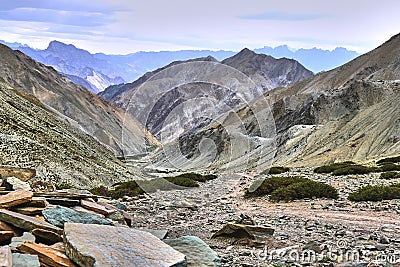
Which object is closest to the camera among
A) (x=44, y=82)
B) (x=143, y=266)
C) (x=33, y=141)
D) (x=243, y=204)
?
(x=143, y=266)

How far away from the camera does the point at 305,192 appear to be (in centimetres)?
2172

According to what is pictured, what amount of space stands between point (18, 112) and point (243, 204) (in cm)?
4529

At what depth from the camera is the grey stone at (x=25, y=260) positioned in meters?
8.13

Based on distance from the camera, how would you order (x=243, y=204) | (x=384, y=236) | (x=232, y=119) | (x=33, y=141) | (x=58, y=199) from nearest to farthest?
(x=384, y=236) → (x=58, y=199) → (x=243, y=204) → (x=33, y=141) → (x=232, y=119)

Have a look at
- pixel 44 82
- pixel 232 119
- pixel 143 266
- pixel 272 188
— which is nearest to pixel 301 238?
pixel 143 266

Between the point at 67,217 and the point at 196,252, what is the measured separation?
148 inches

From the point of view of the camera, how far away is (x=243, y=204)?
22.2 m

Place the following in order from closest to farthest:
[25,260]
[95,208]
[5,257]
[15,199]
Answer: [5,257]
[25,260]
[15,199]
[95,208]

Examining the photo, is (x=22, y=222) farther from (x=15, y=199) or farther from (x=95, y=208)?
(x=95, y=208)

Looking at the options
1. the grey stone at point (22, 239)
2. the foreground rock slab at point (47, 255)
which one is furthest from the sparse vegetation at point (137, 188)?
the foreground rock slab at point (47, 255)

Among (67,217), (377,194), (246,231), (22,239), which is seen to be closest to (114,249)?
(22,239)

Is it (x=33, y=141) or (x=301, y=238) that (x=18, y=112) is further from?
(x=301, y=238)

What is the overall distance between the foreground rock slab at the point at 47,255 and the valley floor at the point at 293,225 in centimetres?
378

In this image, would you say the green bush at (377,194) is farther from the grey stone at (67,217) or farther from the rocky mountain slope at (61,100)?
the rocky mountain slope at (61,100)
